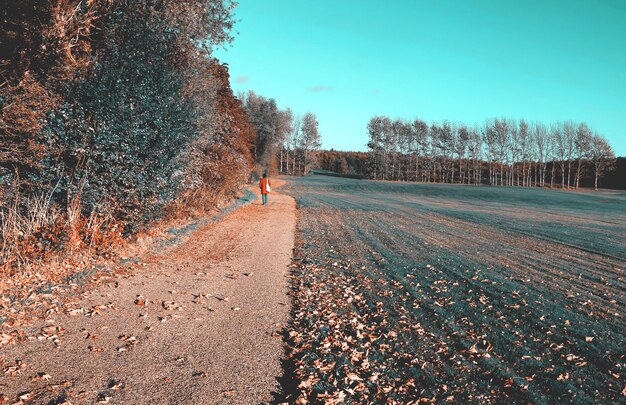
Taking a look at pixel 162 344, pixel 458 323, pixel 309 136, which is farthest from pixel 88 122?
pixel 309 136

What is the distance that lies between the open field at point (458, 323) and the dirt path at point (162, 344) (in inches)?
22.4

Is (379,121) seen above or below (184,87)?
above

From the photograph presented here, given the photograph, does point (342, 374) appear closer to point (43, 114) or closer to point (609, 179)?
point (43, 114)

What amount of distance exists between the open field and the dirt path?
568 mm

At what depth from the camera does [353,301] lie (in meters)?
6.96

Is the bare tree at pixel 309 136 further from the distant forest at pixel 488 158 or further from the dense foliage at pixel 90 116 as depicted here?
the dense foliage at pixel 90 116

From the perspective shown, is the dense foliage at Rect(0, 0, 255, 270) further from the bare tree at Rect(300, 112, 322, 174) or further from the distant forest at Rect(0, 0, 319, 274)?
the bare tree at Rect(300, 112, 322, 174)

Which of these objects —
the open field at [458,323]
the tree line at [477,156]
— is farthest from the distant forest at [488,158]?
the open field at [458,323]

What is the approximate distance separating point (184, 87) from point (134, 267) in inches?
212

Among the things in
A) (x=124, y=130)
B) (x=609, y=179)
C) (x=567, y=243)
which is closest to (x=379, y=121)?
(x=609, y=179)

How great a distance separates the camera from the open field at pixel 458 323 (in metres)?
4.21

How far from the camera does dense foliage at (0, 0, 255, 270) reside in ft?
25.2

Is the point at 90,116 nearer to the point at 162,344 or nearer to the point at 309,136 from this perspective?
the point at 162,344

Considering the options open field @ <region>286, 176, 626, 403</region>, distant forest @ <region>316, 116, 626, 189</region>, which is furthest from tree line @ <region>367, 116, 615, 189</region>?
open field @ <region>286, 176, 626, 403</region>
